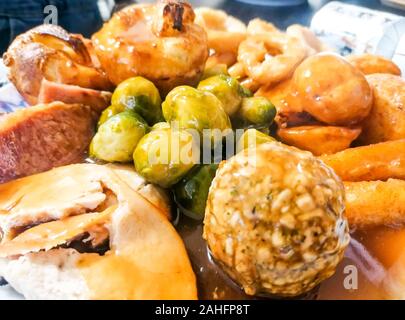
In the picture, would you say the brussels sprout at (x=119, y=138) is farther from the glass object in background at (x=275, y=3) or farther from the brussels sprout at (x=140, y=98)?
the glass object in background at (x=275, y=3)

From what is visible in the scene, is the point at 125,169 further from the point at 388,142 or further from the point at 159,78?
the point at 388,142

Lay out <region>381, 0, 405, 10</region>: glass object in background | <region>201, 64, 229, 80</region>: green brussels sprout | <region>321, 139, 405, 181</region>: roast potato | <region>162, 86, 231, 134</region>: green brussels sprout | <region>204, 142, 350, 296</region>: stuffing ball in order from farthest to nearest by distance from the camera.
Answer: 1. <region>381, 0, 405, 10</region>: glass object in background
2. <region>201, 64, 229, 80</region>: green brussels sprout
3. <region>321, 139, 405, 181</region>: roast potato
4. <region>162, 86, 231, 134</region>: green brussels sprout
5. <region>204, 142, 350, 296</region>: stuffing ball

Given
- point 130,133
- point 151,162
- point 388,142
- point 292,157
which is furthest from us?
point 388,142

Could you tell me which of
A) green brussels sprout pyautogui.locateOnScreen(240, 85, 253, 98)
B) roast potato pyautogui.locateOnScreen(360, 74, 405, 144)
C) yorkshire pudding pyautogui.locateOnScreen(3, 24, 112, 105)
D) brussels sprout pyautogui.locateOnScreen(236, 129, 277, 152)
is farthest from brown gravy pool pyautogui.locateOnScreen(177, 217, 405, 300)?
yorkshire pudding pyautogui.locateOnScreen(3, 24, 112, 105)

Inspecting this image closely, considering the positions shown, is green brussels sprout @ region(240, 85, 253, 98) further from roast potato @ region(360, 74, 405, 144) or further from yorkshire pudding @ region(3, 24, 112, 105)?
yorkshire pudding @ region(3, 24, 112, 105)

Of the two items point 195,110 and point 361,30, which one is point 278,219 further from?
point 361,30

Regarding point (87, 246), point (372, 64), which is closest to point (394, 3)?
point (372, 64)
